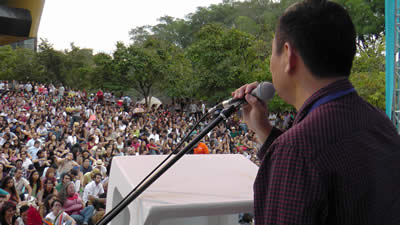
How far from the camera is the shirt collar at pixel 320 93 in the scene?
71 cm

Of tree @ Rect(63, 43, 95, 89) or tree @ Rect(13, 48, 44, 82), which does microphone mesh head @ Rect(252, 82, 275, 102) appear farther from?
tree @ Rect(13, 48, 44, 82)

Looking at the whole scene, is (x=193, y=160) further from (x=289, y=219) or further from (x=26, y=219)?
(x=26, y=219)

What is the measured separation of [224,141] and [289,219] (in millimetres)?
10726

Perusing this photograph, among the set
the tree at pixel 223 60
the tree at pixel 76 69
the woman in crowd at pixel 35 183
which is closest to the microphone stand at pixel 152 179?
the woman in crowd at pixel 35 183

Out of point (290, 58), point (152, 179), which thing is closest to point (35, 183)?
point (152, 179)

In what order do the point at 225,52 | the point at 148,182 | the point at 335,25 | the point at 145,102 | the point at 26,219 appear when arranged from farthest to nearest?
the point at 145,102 < the point at 225,52 < the point at 26,219 < the point at 148,182 < the point at 335,25

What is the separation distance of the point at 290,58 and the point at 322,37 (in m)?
0.07

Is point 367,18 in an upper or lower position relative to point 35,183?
upper

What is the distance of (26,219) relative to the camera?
3.93m

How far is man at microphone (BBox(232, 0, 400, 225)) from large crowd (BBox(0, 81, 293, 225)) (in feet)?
1.87

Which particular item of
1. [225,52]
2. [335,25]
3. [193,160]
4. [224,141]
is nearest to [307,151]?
[335,25]

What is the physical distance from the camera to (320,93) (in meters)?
0.72

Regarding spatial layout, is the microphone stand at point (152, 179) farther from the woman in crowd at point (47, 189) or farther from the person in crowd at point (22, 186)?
the person in crowd at point (22, 186)

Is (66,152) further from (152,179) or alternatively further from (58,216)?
(152,179)
